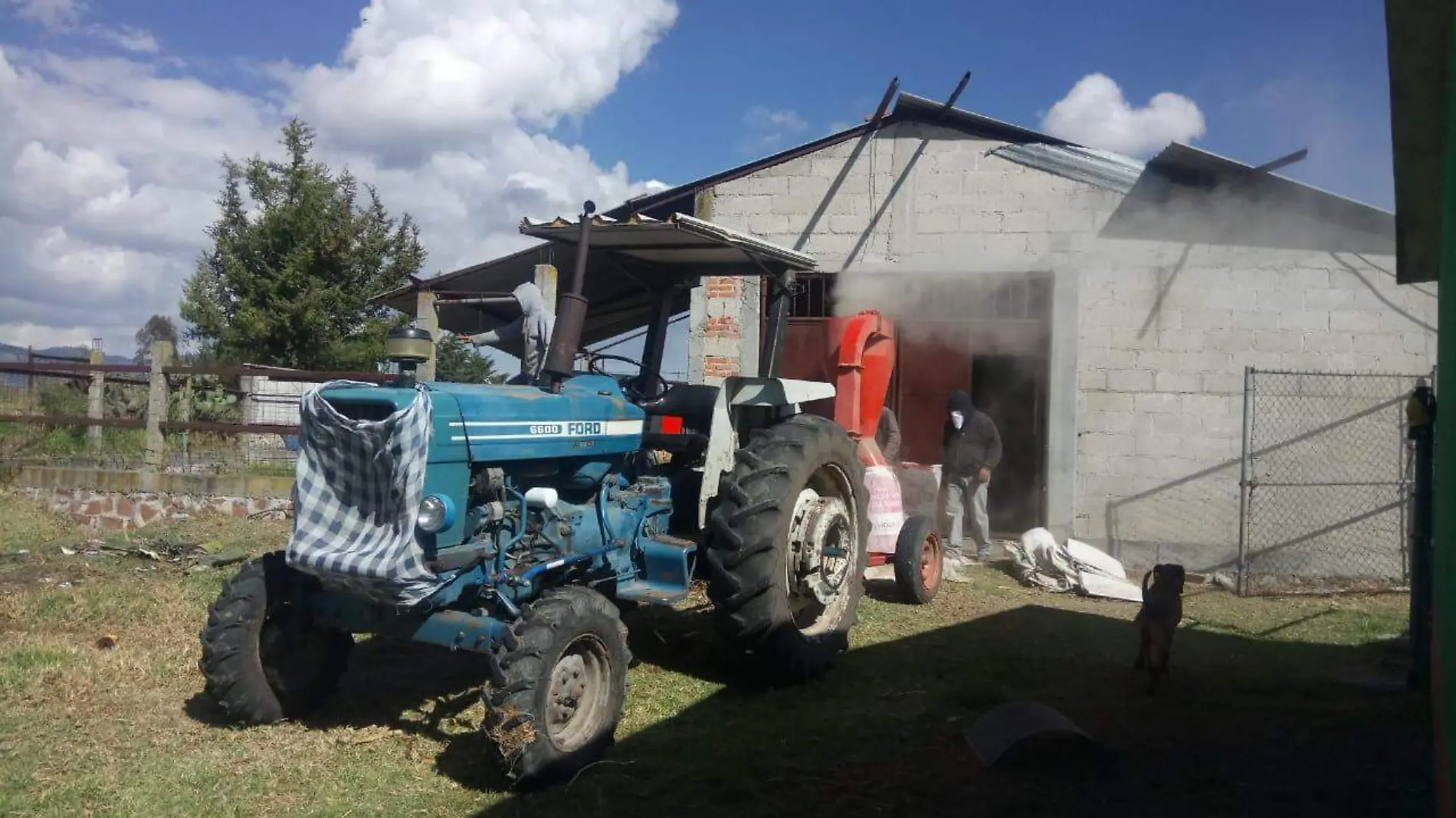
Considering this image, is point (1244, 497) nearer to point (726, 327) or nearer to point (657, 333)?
point (726, 327)

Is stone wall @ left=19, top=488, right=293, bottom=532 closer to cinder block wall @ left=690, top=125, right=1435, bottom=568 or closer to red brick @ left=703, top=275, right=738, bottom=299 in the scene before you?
red brick @ left=703, top=275, right=738, bottom=299

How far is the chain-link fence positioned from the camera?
30.2ft

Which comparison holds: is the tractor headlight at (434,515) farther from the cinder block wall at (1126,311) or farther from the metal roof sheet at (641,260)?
the cinder block wall at (1126,311)

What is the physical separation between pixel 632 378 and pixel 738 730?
2269mm

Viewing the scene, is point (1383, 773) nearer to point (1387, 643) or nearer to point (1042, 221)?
point (1387, 643)

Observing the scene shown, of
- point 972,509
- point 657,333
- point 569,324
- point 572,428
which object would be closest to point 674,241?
point 657,333

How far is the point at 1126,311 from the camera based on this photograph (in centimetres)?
984

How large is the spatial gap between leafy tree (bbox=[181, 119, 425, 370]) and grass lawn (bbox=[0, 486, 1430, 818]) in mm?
12241

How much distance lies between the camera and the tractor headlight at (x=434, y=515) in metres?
3.90

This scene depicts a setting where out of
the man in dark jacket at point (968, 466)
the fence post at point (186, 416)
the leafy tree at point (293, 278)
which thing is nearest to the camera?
the man in dark jacket at point (968, 466)

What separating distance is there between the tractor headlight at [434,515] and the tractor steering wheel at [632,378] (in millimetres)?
1699

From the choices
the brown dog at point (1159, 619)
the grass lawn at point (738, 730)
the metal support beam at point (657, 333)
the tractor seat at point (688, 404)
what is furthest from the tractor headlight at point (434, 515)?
the brown dog at point (1159, 619)

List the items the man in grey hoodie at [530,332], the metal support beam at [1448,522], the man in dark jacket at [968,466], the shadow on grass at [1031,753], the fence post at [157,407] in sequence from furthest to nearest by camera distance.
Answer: the fence post at [157,407] → the man in dark jacket at [968,466] → the man in grey hoodie at [530,332] → the shadow on grass at [1031,753] → the metal support beam at [1448,522]

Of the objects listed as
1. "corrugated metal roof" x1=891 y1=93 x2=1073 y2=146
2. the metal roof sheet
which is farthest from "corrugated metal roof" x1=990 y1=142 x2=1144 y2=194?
the metal roof sheet
